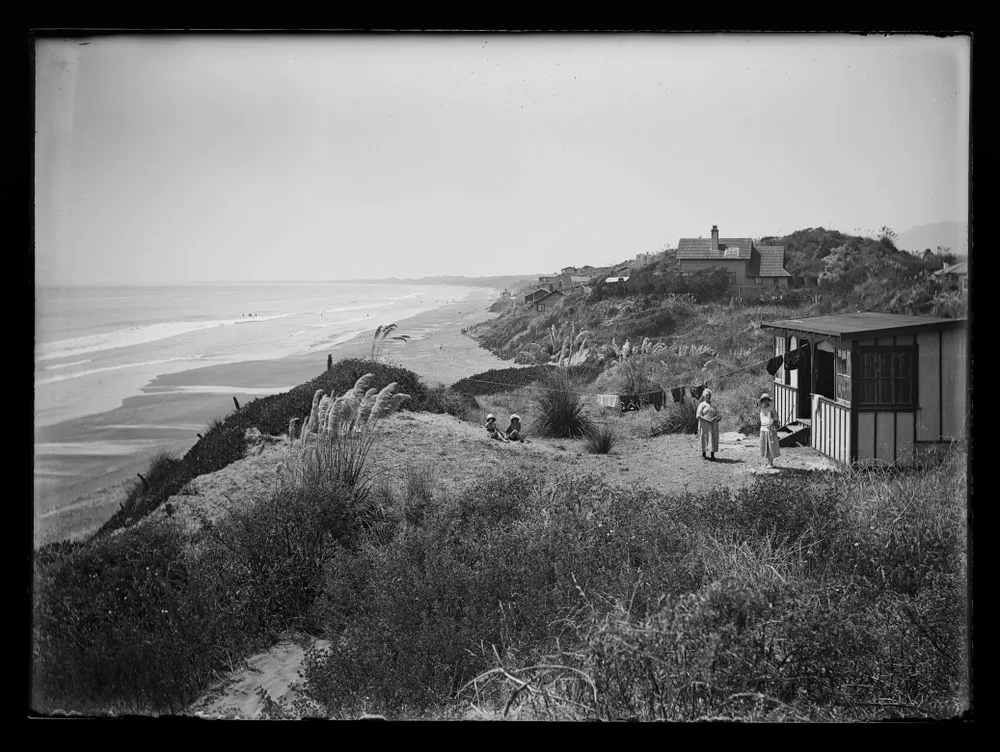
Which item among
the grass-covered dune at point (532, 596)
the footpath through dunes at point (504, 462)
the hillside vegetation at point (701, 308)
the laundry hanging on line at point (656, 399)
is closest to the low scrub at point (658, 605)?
the grass-covered dune at point (532, 596)

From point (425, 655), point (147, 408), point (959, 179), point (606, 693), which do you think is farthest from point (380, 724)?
point (959, 179)

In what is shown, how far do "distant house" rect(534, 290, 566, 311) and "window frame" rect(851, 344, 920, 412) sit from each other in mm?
1814

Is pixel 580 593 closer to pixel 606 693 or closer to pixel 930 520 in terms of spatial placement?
pixel 606 693

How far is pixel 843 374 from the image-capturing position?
5.21 m

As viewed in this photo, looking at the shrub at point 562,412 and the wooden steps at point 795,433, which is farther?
the shrub at point 562,412

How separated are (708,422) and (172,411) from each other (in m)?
3.32

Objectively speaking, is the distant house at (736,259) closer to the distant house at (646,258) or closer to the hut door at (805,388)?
the distant house at (646,258)

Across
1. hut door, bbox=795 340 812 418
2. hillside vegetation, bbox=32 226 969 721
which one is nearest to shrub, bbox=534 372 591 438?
hillside vegetation, bbox=32 226 969 721

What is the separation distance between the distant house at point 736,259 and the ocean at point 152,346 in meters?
1.43

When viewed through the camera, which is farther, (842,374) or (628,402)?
(628,402)

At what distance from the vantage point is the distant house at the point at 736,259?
5.33 meters

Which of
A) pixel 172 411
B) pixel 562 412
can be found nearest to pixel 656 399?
pixel 562 412

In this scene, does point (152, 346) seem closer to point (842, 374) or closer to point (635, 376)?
point (635, 376)

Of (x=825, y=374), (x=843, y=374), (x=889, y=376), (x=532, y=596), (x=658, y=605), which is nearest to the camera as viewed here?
(x=658, y=605)
